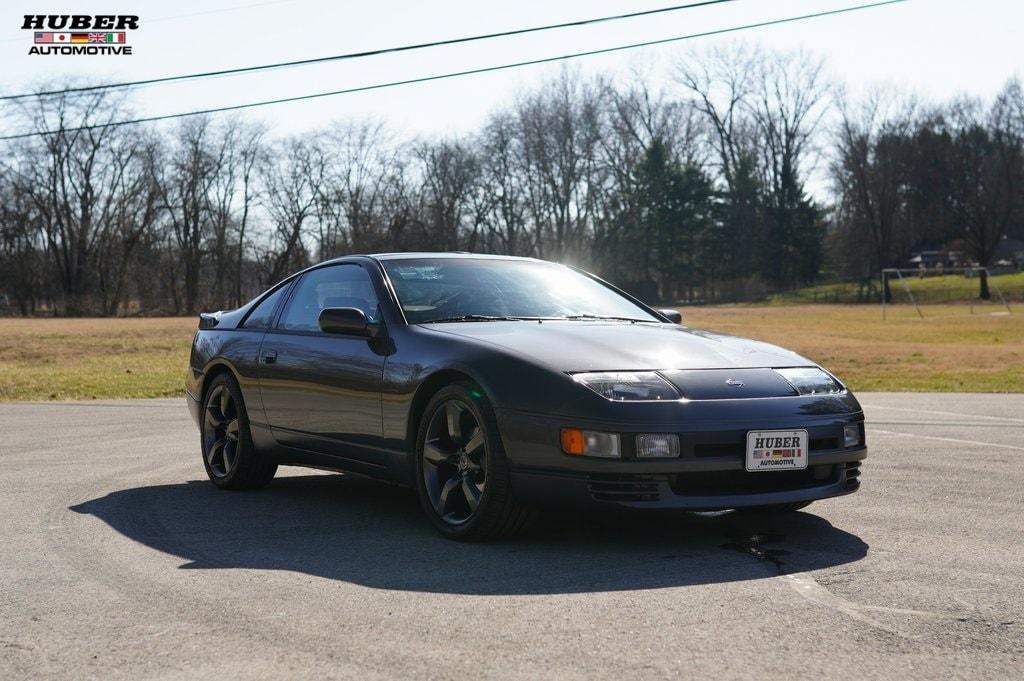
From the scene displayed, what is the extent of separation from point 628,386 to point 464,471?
3.05 feet

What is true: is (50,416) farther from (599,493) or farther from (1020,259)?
(1020,259)

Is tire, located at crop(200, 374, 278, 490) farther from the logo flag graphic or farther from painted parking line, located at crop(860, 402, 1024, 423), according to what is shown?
the logo flag graphic

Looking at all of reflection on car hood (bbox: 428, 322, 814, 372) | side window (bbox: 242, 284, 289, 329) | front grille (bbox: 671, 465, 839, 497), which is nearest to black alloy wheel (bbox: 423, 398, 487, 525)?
reflection on car hood (bbox: 428, 322, 814, 372)

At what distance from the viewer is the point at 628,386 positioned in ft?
17.1

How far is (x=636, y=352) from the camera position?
18.4 feet

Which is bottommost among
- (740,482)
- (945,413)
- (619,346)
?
(945,413)

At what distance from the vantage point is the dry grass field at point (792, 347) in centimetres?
1847

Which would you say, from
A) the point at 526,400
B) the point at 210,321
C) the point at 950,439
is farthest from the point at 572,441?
the point at 950,439

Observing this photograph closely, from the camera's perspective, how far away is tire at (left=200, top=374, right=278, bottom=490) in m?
7.38

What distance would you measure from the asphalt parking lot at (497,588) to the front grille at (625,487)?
27 cm

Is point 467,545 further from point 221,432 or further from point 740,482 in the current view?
point 221,432

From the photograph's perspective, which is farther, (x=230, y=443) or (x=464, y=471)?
(x=230, y=443)

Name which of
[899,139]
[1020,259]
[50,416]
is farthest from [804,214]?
[50,416]

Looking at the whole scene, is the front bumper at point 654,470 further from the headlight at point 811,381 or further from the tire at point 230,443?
the tire at point 230,443
